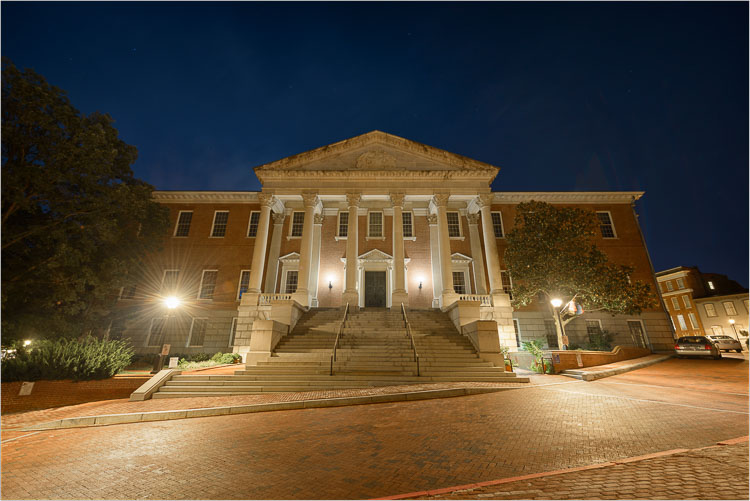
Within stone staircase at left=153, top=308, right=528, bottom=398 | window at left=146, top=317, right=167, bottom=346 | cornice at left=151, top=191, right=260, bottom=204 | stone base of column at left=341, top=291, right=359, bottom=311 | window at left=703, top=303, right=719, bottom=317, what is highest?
cornice at left=151, top=191, right=260, bottom=204

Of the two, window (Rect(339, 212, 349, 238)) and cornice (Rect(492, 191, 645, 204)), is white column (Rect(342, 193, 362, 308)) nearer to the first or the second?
window (Rect(339, 212, 349, 238))

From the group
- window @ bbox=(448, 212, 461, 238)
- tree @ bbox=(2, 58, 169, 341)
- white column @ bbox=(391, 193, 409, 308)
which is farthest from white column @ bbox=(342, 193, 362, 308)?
tree @ bbox=(2, 58, 169, 341)

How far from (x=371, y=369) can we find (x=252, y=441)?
6.21 metres

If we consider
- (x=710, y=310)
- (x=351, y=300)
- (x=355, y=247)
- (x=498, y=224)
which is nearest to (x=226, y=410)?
(x=351, y=300)

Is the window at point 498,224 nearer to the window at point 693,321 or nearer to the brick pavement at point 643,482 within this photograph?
the brick pavement at point 643,482

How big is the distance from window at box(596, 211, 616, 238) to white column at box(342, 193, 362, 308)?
788 inches

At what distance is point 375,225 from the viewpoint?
24.4 meters

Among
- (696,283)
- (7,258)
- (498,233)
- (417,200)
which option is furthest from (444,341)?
(696,283)

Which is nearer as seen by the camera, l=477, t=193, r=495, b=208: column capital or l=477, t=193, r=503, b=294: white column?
l=477, t=193, r=503, b=294: white column

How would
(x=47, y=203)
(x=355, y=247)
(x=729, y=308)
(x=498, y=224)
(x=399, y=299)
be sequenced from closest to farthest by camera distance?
(x=47, y=203)
(x=399, y=299)
(x=355, y=247)
(x=498, y=224)
(x=729, y=308)

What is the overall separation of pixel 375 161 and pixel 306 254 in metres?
8.27

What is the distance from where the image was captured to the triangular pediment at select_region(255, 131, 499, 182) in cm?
2084

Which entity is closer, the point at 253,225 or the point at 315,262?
the point at 315,262

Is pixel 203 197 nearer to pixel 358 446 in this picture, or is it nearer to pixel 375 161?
pixel 375 161
